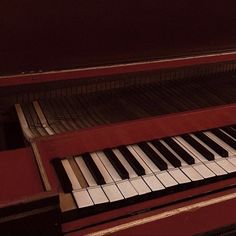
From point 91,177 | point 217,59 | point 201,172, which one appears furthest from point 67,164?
point 217,59

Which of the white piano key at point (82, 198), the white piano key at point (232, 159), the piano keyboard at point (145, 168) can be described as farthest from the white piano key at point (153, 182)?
the white piano key at point (232, 159)

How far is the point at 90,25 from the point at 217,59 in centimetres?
61

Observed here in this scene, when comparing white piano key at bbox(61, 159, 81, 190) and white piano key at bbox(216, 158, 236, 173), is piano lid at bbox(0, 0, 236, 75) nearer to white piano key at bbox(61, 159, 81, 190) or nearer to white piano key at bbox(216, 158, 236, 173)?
white piano key at bbox(61, 159, 81, 190)

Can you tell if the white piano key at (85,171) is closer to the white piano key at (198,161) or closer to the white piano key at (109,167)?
the white piano key at (109,167)

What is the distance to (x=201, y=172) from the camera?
1.19 meters

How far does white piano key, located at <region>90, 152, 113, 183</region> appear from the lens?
3.74 feet

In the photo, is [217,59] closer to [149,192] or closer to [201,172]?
[201,172]

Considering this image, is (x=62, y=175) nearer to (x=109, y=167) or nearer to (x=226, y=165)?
(x=109, y=167)

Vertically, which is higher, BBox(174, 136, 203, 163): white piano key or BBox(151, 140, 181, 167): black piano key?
BBox(151, 140, 181, 167): black piano key

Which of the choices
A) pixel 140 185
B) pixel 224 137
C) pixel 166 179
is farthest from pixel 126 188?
pixel 224 137

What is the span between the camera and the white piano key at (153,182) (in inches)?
42.8

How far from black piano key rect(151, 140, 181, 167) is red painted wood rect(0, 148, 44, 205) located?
19.6 inches

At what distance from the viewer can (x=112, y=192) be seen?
106cm

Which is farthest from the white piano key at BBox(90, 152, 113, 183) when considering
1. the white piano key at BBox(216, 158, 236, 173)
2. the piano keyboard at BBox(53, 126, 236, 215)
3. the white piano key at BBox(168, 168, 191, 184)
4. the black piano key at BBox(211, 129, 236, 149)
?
the black piano key at BBox(211, 129, 236, 149)
